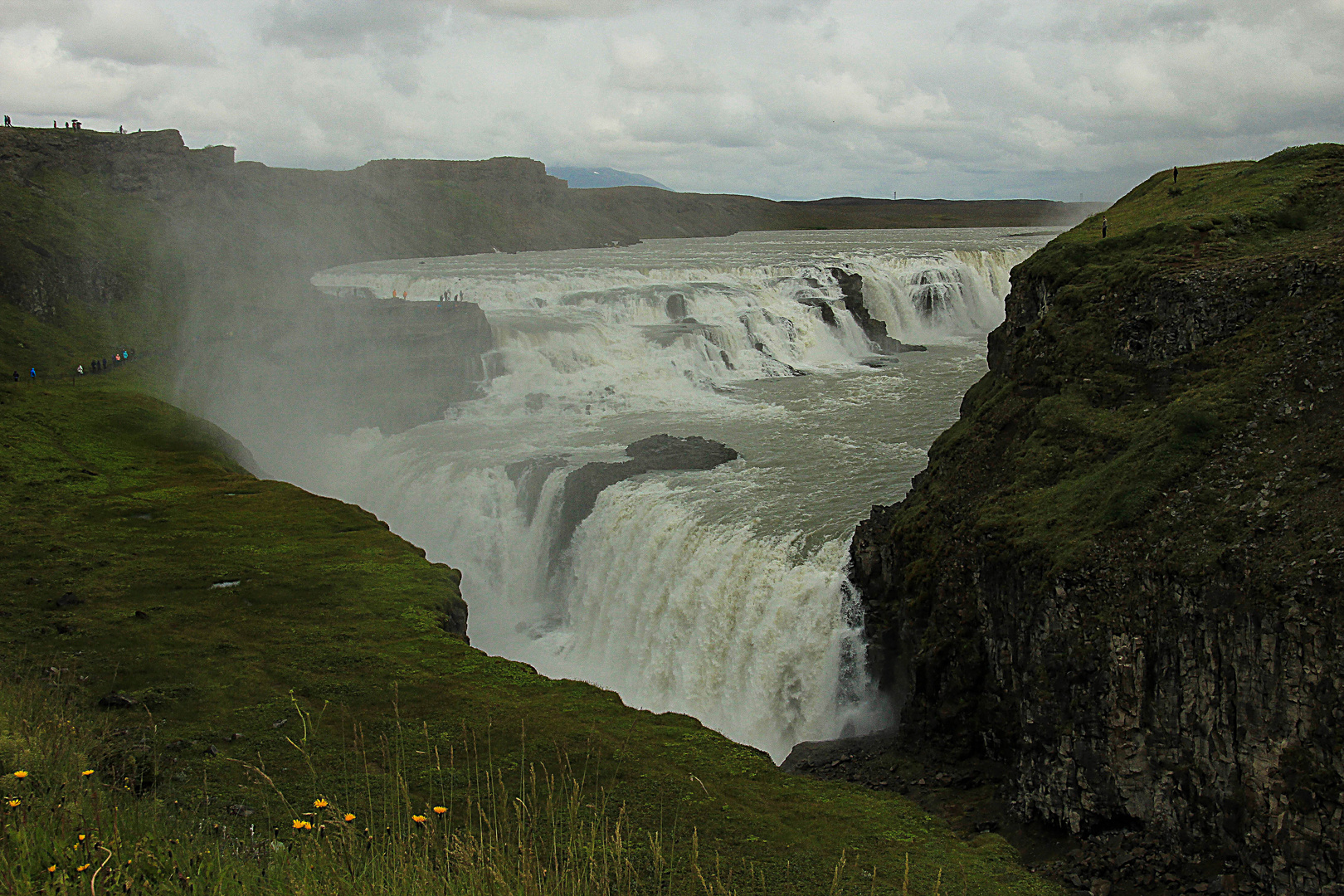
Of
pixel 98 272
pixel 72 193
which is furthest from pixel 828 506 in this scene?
pixel 72 193

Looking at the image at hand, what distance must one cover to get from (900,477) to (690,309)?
1105 inches

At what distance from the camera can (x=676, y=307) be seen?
5403 cm

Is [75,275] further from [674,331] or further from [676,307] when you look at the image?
[674,331]

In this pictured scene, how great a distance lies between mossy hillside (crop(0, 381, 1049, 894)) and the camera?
11.9 meters

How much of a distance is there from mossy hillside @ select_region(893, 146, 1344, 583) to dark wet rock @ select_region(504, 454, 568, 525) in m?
13.2

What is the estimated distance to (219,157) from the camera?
8856cm

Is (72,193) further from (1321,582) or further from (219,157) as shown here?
(1321,582)

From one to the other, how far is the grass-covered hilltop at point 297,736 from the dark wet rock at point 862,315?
105 feet

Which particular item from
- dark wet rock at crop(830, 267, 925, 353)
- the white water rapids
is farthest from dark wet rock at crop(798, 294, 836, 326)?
dark wet rock at crop(830, 267, 925, 353)

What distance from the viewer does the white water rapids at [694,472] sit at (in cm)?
2200

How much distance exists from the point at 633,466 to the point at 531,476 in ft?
11.6

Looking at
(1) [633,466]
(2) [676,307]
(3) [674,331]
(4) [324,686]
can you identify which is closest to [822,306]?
(2) [676,307]

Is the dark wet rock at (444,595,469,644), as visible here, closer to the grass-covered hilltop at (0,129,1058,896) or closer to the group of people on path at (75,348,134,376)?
the grass-covered hilltop at (0,129,1058,896)

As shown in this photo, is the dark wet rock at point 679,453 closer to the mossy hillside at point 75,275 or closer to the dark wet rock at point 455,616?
the dark wet rock at point 455,616
